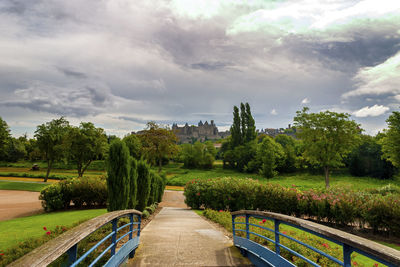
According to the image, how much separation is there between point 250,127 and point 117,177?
58.1 metres

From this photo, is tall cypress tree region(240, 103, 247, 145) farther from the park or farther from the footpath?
the footpath

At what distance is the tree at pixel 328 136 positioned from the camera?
3033cm

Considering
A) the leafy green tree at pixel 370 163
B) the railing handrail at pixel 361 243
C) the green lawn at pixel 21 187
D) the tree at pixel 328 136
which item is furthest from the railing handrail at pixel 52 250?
the leafy green tree at pixel 370 163

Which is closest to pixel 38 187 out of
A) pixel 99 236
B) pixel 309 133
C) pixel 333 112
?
pixel 99 236

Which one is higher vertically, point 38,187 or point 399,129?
point 399,129

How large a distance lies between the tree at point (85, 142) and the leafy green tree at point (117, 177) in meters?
22.2

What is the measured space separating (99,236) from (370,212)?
11.5m

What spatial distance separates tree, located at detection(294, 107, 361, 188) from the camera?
3033 centimetres

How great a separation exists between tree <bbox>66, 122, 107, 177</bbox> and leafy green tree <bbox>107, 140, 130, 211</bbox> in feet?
73.0

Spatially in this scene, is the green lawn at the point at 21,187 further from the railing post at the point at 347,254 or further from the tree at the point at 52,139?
the railing post at the point at 347,254

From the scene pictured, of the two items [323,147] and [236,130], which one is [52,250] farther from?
[236,130]

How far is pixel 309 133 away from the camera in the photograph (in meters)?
31.7

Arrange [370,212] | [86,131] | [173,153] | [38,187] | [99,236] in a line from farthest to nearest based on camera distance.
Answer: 1. [173,153]
2. [86,131]
3. [38,187]
4. [370,212]
5. [99,236]

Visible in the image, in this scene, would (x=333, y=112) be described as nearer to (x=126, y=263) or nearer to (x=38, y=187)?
(x=126, y=263)
